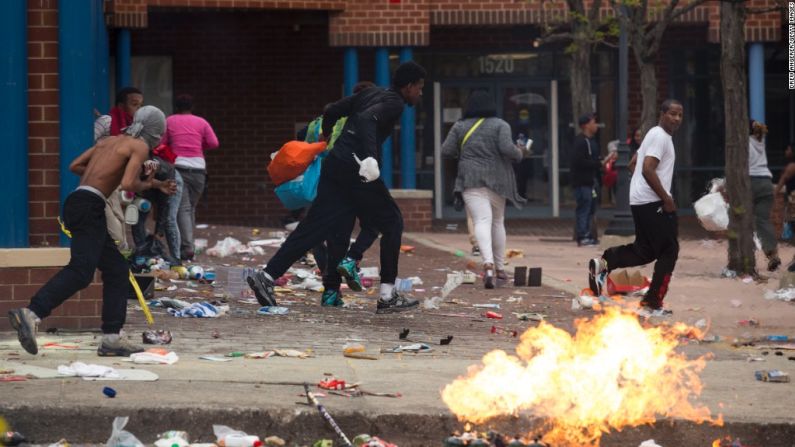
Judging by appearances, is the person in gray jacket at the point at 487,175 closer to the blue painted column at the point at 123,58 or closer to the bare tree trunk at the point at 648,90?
the bare tree trunk at the point at 648,90

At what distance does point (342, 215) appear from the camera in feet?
35.1

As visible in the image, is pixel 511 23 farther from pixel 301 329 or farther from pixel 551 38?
pixel 301 329

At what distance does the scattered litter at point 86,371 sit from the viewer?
24.0 feet

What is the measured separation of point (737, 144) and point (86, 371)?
9.01 metres

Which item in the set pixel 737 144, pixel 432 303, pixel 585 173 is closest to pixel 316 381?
pixel 432 303

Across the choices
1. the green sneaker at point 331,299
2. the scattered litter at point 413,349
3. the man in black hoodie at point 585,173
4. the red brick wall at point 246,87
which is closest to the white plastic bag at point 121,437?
the scattered litter at point 413,349

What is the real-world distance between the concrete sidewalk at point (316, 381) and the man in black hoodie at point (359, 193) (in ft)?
0.98

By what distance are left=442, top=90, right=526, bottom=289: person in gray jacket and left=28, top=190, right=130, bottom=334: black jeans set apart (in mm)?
Answer: 5063

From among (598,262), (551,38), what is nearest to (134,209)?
(598,262)

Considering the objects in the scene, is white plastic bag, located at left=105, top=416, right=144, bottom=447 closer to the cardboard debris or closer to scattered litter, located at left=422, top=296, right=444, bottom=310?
scattered litter, located at left=422, top=296, right=444, bottom=310

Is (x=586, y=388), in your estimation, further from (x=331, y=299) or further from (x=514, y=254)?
(x=514, y=254)

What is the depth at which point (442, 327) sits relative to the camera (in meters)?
10.1

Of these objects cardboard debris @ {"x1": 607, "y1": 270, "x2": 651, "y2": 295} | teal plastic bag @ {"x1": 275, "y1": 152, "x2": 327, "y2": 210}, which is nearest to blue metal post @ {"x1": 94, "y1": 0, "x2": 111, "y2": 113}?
teal plastic bag @ {"x1": 275, "y1": 152, "x2": 327, "y2": 210}

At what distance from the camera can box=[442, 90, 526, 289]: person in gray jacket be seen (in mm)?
12852
